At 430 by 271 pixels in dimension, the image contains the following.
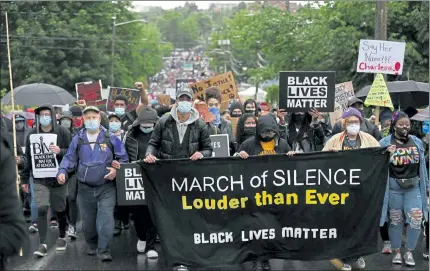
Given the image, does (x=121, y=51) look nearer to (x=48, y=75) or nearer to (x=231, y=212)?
(x=48, y=75)

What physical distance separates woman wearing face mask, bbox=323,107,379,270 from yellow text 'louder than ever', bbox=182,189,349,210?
26.9 inches

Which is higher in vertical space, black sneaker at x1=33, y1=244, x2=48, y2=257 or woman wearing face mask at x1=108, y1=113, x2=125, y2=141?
woman wearing face mask at x1=108, y1=113, x2=125, y2=141

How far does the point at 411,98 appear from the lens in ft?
49.3

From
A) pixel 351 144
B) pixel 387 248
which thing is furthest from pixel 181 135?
pixel 387 248

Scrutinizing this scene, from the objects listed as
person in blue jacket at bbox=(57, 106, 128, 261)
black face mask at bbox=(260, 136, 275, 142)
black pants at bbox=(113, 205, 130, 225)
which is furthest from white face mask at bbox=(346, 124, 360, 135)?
black pants at bbox=(113, 205, 130, 225)

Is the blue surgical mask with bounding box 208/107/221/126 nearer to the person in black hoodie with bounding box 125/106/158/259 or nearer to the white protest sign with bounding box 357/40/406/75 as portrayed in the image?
the person in black hoodie with bounding box 125/106/158/259

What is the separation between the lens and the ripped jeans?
8.06 meters

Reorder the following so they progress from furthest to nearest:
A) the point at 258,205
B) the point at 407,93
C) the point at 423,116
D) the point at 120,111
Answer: the point at 407,93
the point at 423,116
the point at 120,111
the point at 258,205

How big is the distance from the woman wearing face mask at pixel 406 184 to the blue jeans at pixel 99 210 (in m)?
2.97

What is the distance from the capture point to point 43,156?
352 inches

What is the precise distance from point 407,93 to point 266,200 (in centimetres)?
836

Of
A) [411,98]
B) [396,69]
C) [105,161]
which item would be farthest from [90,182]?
[411,98]

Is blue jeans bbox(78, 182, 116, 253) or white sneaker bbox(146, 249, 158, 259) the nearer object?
blue jeans bbox(78, 182, 116, 253)

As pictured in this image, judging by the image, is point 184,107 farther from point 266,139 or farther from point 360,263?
point 360,263
